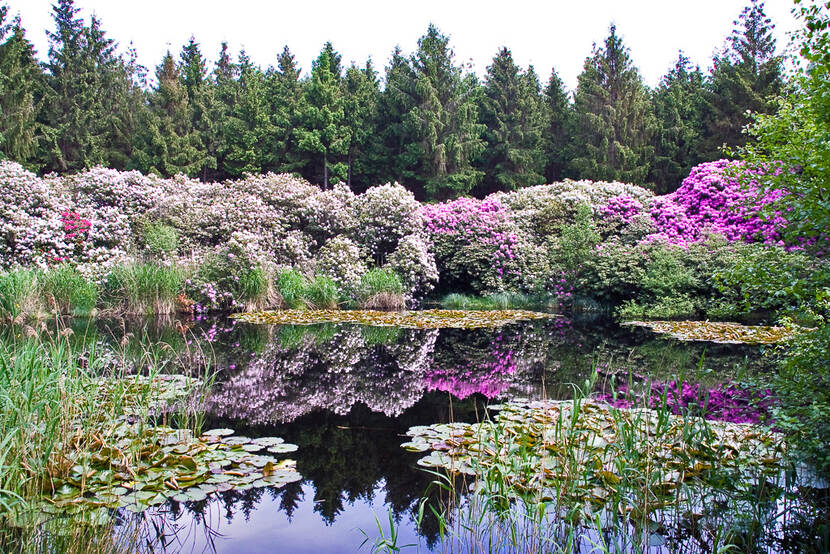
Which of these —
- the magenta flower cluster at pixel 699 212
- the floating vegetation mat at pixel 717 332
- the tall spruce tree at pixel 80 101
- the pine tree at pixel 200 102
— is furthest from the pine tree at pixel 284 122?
the floating vegetation mat at pixel 717 332

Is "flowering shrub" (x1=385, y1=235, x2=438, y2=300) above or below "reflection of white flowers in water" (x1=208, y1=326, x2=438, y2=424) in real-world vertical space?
above

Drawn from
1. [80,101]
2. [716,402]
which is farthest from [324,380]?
[80,101]

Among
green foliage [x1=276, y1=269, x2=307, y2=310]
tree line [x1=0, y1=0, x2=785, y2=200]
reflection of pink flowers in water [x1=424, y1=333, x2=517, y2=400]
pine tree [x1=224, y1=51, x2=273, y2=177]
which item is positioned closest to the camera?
reflection of pink flowers in water [x1=424, y1=333, x2=517, y2=400]

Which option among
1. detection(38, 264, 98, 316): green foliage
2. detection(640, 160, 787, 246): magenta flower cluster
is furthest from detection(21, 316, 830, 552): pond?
detection(640, 160, 787, 246): magenta flower cluster

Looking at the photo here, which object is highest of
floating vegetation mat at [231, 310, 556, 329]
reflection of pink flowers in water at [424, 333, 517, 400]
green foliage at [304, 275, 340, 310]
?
green foliage at [304, 275, 340, 310]

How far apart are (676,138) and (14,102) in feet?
103

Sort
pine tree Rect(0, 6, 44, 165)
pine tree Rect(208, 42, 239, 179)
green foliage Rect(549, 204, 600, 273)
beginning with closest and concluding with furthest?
green foliage Rect(549, 204, 600, 273)
pine tree Rect(0, 6, 44, 165)
pine tree Rect(208, 42, 239, 179)

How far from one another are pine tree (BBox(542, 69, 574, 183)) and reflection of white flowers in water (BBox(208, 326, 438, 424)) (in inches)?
932

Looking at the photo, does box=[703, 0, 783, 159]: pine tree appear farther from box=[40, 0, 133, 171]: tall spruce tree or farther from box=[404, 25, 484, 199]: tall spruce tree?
box=[40, 0, 133, 171]: tall spruce tree

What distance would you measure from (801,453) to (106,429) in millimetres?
4142

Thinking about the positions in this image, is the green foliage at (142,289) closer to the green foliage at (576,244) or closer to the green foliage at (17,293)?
the green foliage at (17,293)

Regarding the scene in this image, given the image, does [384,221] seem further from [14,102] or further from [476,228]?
[14,102]

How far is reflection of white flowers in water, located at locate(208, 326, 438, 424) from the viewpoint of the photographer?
17.2 feet

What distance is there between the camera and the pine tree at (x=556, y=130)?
3022 centimetres
